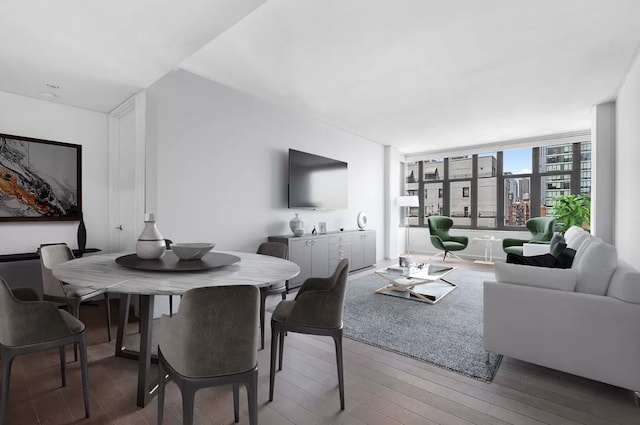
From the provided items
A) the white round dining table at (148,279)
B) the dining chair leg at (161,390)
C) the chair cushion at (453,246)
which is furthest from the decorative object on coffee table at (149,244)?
the chair cushion at (453,246)

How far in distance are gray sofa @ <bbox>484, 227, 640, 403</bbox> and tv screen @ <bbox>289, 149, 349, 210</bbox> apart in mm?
3095

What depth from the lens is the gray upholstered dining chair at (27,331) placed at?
154cm

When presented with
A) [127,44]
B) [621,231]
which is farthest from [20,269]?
[621,231]

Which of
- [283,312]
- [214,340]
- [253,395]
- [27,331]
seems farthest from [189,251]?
[253,395]

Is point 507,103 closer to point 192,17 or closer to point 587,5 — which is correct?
point 587,5

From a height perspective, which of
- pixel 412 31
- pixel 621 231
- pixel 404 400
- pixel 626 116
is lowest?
pixel 404 400

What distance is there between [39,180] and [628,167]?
264 inches

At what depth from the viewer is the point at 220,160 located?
12.5 ft

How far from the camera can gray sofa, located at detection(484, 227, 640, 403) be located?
184 cm

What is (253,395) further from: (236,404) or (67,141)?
(67,141)

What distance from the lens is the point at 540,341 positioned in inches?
82.4

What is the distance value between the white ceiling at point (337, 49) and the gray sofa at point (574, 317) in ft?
6.51

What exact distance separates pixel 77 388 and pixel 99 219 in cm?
258

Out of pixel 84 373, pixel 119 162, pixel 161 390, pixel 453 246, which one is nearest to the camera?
pixel 161 390
